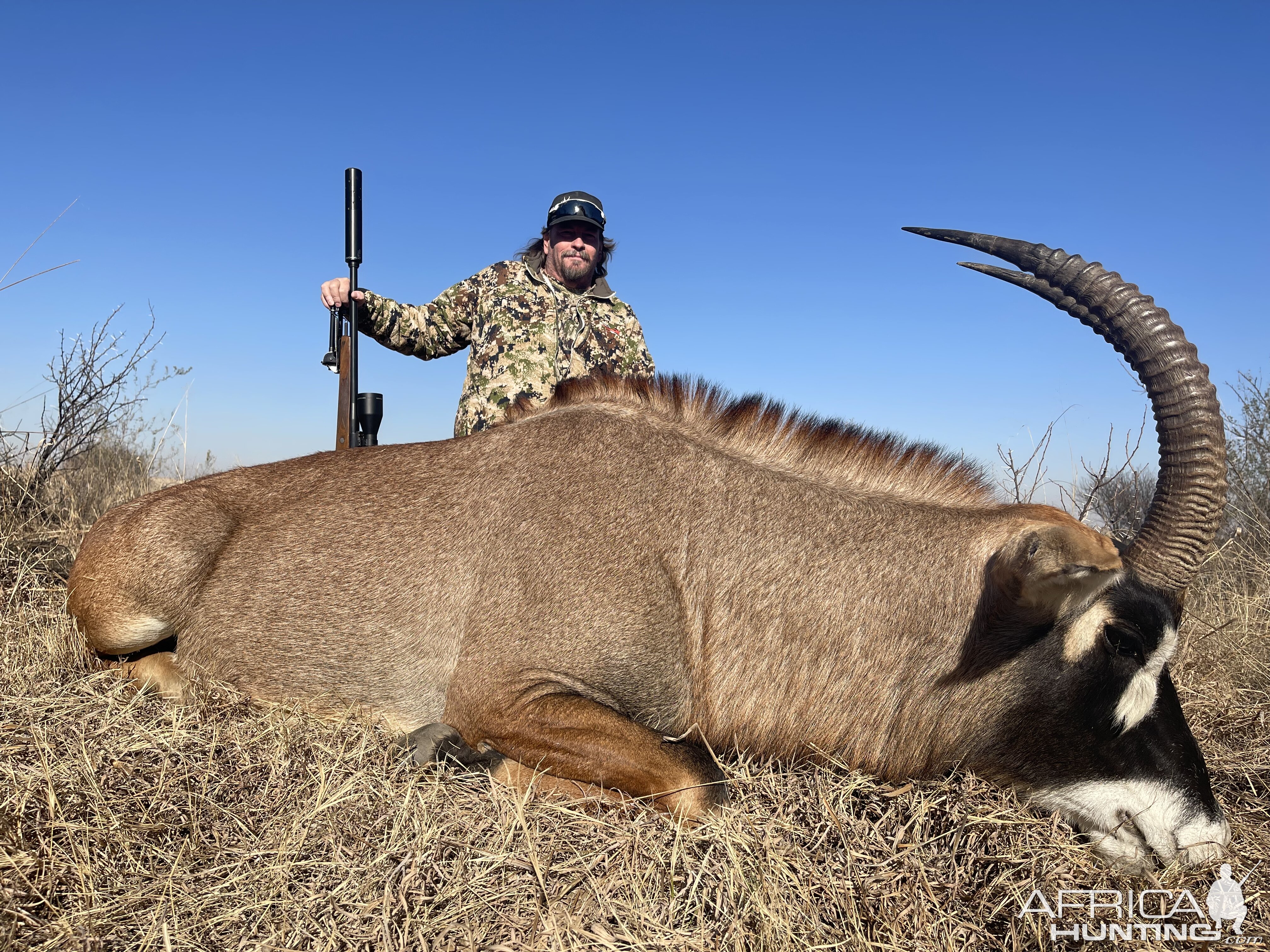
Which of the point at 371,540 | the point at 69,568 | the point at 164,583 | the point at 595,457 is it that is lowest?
the point at 69,568

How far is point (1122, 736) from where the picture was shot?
3217 millimetres

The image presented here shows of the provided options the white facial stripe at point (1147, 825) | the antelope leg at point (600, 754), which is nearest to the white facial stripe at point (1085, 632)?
the white facial stripe at point (1147, 825)

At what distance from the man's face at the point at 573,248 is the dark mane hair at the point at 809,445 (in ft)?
12.7

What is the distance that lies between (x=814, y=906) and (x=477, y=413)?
5.94 meters

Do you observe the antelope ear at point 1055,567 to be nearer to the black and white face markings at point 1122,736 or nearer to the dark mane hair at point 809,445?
the black and white face markings at point 1122,736

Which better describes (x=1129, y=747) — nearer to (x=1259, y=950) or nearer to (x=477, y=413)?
(x=1259, y=950)

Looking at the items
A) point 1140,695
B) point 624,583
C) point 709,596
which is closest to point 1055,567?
point 1140,695

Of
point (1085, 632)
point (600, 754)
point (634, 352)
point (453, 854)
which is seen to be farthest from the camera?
point (634, 352)

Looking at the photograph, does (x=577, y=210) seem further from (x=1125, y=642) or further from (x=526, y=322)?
(x=1125, y=642)

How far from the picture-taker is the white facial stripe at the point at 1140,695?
3203 mm

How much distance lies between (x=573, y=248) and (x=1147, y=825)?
22.5ft

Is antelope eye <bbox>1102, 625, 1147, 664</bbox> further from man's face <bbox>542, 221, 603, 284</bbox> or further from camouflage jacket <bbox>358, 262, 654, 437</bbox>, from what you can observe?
man's face <bbox>542, 221, 603, 284</bbox>

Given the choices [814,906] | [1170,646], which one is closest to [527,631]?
[814,906]

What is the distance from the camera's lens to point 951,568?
370 centimetres
